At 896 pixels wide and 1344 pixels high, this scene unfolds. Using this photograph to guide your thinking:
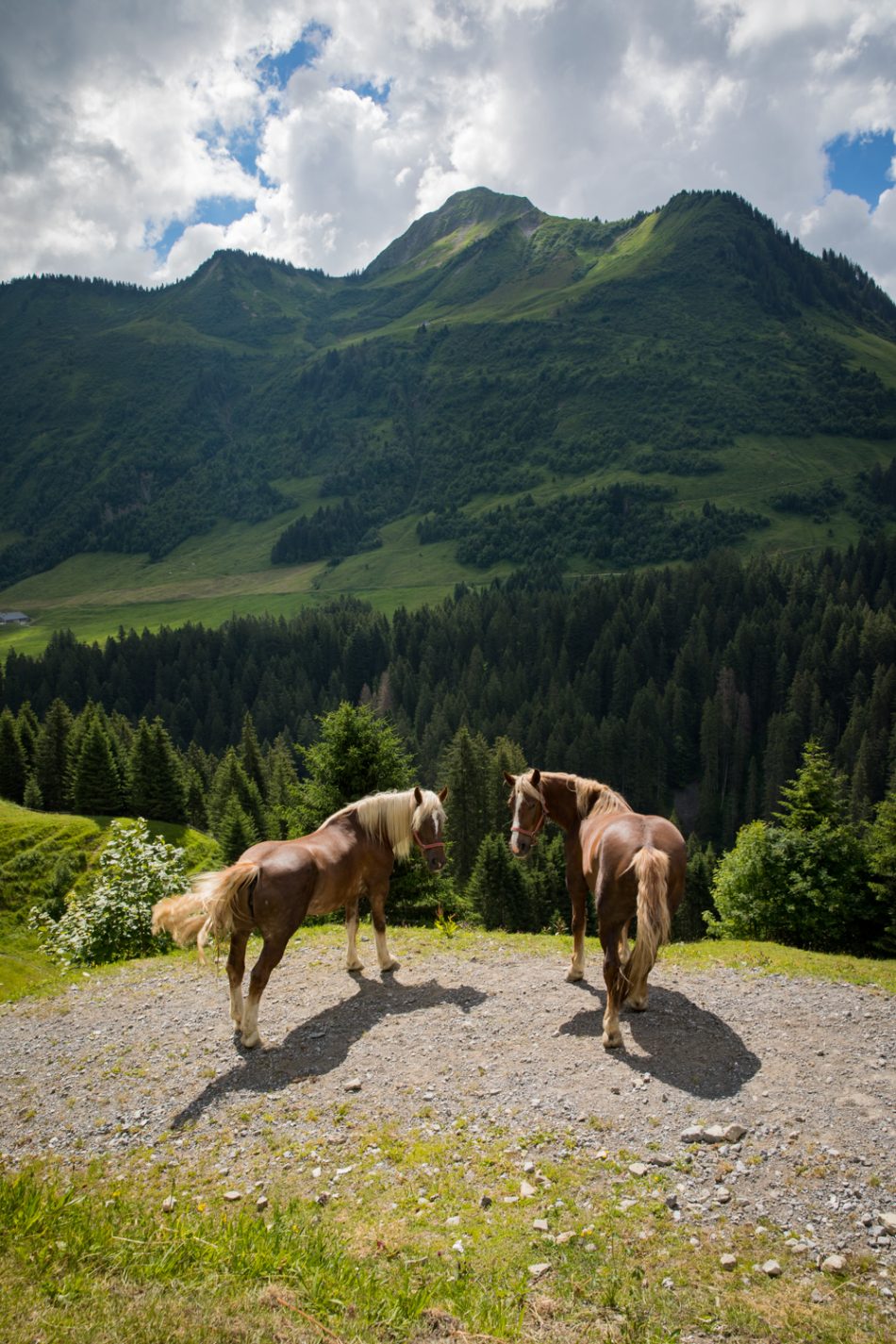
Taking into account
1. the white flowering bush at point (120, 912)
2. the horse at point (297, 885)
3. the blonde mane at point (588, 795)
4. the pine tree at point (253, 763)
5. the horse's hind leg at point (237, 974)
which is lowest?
the pine tree at point (253, 763)

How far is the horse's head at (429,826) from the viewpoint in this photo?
16.5 metres

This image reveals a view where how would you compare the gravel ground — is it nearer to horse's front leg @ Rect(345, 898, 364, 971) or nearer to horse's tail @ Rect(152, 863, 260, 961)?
horse's front leg @ Rect(345, 898, 364, 971)

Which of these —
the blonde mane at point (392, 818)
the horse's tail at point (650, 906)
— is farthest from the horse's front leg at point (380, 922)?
the horse's tail at point (650, 906)

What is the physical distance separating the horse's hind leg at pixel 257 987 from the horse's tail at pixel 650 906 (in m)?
6.53

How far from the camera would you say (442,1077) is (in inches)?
511

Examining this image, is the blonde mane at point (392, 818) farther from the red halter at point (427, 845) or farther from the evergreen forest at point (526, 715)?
the evergreen forest at point (526, 715)

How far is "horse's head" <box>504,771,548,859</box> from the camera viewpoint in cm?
1628

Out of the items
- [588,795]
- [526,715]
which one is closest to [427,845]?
[588,795]

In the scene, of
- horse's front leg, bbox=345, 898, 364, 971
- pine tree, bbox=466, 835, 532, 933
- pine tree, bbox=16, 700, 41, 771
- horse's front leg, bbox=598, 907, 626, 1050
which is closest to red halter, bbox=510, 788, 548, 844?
horse's front leg, bbox=598, 907, 626, 1050

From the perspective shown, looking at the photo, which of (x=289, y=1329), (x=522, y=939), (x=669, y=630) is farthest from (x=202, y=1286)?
(x=669, y=630)

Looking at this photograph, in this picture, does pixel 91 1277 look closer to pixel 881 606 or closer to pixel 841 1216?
pixel 841 1216

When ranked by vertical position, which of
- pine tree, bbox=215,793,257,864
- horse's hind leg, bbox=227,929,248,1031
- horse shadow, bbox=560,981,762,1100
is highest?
horse's hind leg, bbox=227,929,248,1031

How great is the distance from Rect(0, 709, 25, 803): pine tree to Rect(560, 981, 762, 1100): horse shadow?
268 feet

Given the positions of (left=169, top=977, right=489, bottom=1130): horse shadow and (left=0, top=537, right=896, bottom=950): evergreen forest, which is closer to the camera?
(left=169, top=977, right=489, bottom=1130): horse shadow
